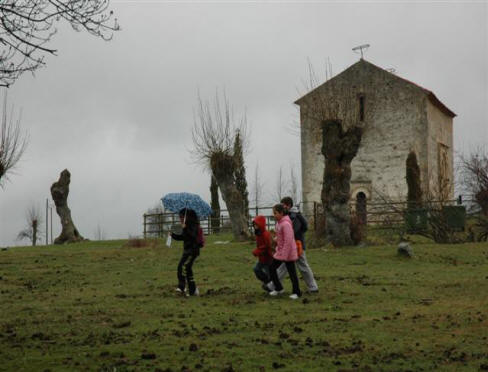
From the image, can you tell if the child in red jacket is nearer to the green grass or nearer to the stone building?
the green grass

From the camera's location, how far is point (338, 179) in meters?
28.1

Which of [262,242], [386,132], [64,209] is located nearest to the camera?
[262,242]

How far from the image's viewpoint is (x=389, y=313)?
12.1m

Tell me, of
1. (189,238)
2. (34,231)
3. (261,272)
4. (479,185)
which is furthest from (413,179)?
(34,231)

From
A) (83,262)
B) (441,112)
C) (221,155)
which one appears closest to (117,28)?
(83,262)

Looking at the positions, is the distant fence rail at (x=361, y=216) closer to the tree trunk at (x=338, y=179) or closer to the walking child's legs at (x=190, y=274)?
the tree trunk at (x=338, y=179)

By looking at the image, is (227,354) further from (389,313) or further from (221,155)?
(221,155)

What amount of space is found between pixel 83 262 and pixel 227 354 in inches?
677

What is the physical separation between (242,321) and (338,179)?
17288 millimetres

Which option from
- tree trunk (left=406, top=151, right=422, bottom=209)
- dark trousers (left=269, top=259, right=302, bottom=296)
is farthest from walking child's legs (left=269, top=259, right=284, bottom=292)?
tree trunk (left=406, top=151, right=422, bottom=209)

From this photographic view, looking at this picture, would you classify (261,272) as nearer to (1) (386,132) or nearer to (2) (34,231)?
(1) (386,132)

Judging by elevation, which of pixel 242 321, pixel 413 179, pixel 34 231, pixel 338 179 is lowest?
pixel 242 321

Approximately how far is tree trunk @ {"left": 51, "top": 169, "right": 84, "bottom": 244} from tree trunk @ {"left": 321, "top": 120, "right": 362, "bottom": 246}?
18.7 meters

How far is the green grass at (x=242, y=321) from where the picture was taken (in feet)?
28.1
